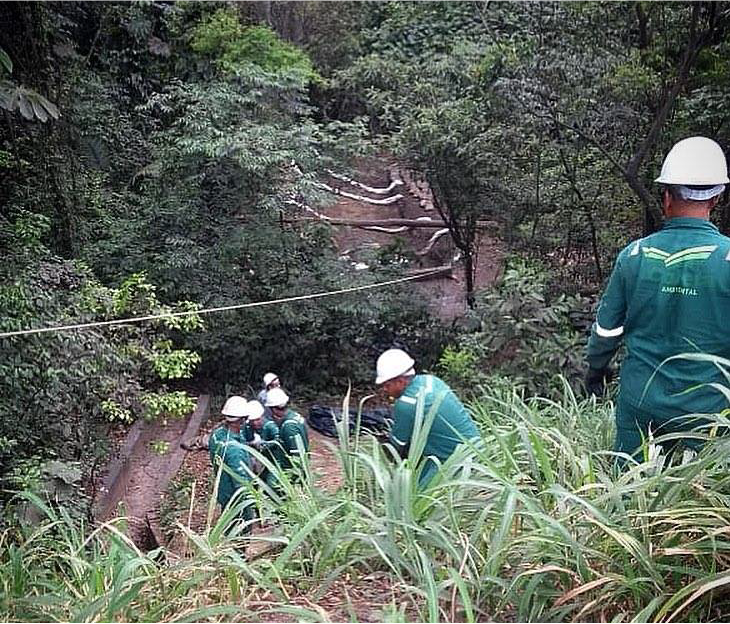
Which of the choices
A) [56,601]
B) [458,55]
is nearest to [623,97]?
[458,55]

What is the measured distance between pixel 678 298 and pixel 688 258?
124mm

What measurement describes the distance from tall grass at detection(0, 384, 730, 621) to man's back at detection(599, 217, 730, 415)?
1.62 feet

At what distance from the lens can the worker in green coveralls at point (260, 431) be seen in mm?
5125

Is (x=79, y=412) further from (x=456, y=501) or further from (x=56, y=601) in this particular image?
(x=456, y=501)

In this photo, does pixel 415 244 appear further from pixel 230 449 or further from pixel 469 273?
pixel 230 449

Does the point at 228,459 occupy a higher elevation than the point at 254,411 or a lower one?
higher

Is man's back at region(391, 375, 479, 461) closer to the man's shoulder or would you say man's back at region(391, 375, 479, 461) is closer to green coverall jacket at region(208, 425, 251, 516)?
green coverall jacket at region(208, 425, 251, 516)

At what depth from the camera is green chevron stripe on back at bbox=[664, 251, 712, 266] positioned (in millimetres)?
2584

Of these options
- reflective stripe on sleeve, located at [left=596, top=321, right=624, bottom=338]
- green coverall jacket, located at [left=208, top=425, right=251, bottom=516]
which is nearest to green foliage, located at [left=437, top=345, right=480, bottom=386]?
green coverall jacket, located at [left=208, top=425, right=251, bottom=516]

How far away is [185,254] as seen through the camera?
860 cm

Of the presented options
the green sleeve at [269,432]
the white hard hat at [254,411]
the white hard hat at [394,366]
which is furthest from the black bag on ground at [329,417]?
the white hard hat at [394,366]

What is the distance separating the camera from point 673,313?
265cm

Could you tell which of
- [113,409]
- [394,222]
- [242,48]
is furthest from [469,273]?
[113,409]

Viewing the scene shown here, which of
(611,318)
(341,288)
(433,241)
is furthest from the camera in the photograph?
(433,241)
